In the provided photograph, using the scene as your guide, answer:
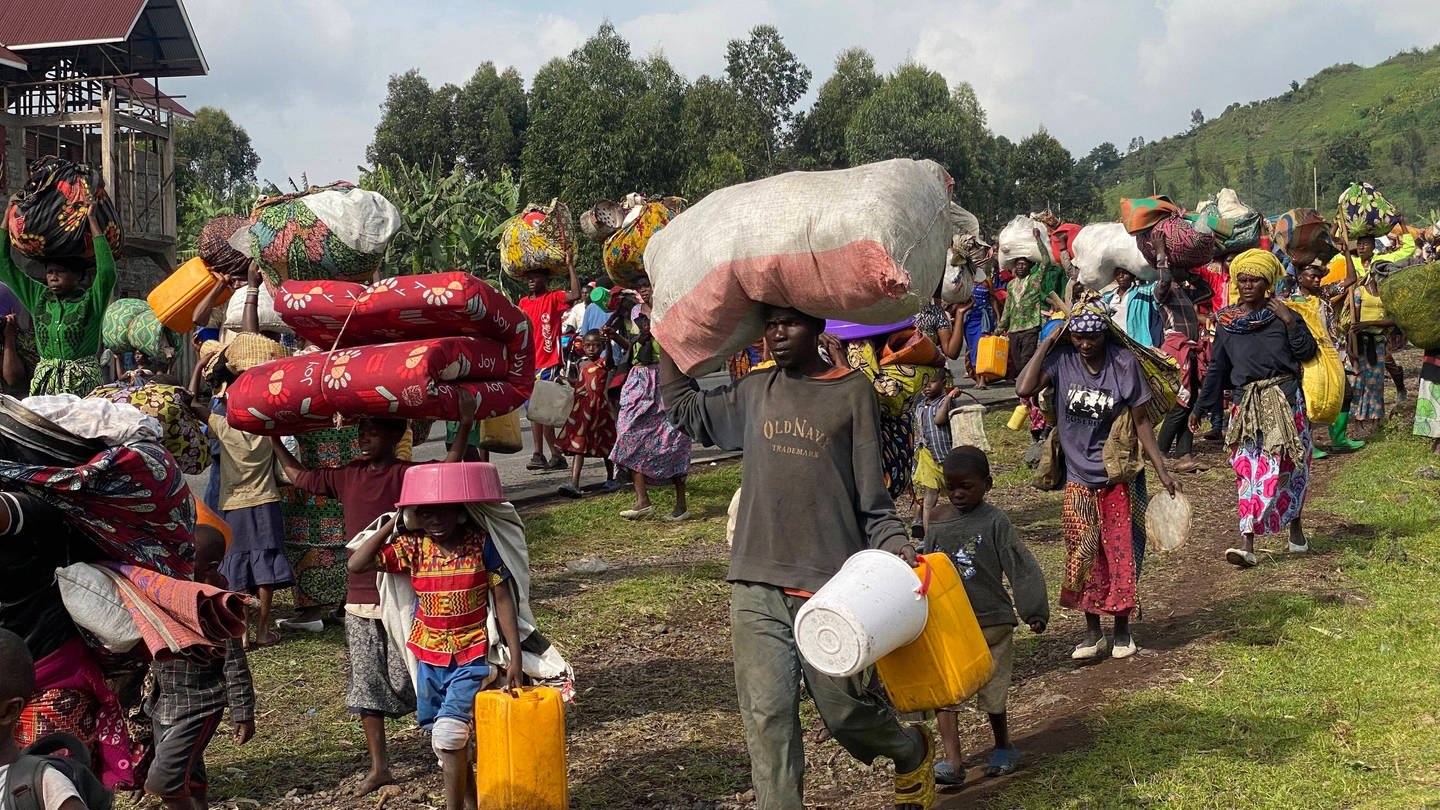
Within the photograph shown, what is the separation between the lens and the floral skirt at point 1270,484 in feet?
30.4

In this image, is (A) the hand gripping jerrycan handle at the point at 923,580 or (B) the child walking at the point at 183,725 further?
(B) the child walking at the point at 183,725

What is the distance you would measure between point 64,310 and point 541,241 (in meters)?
4.56

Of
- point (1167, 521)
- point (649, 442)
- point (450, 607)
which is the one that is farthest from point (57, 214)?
point (1167, 521)

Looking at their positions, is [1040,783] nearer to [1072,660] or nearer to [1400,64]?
[1072,660]

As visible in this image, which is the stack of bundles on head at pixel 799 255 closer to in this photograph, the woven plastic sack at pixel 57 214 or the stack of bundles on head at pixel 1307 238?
the woven plastic sack at pixel 57 214

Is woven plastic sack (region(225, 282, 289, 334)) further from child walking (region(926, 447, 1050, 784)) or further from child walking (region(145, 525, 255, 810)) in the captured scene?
child walking (region(926, 447, 1050, 784))

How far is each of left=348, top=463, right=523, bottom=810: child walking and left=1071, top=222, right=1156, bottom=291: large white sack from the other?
9.20 meters

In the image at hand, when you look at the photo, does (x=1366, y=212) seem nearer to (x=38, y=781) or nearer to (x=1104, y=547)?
(x=1104, y=547)

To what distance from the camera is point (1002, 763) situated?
5.72 metres

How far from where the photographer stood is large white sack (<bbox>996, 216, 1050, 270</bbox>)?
13.4 metres

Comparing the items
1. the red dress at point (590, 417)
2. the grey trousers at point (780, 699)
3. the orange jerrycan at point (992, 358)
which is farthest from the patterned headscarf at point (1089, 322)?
the red dress at point (590, 417)

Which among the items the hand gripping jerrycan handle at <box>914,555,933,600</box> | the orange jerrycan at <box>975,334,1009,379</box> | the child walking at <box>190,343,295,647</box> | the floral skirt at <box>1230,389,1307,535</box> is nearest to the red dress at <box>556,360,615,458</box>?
the orange jerrycan at <box>975,334,1009,379</box>

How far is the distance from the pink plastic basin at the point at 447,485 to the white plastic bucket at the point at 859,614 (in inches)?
53.3

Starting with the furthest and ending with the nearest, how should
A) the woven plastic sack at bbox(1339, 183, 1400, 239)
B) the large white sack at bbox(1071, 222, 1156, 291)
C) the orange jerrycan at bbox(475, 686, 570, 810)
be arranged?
the woven plastic sack at bbox(1339, 183, 1400, 239) < the large white sack at bbox(1071, 222, 1156, 291) < the orange jerrycan at bbox(475, 686, 570, 810)
